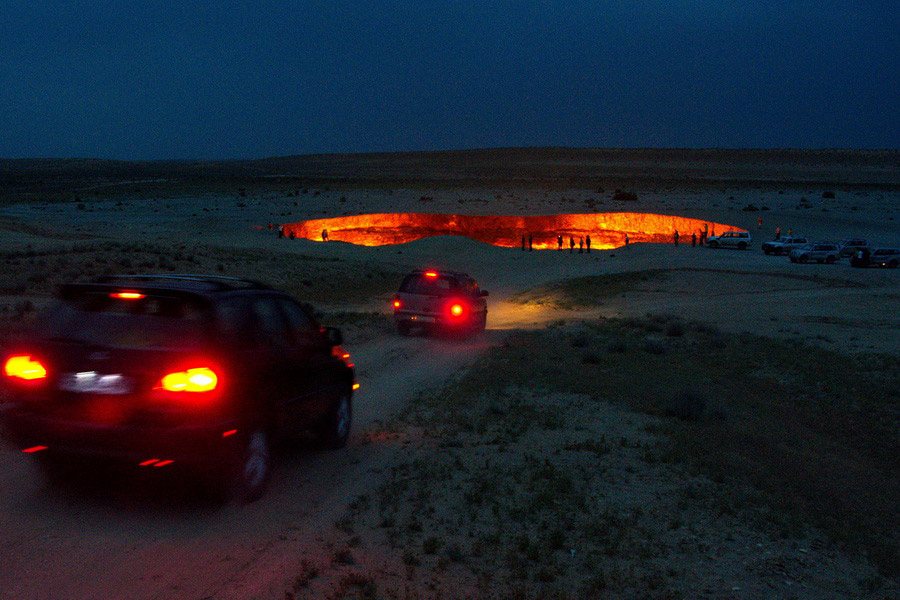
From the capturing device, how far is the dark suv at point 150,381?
5.29 meters

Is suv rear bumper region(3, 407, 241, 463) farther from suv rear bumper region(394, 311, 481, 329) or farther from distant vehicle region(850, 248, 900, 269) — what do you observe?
distant vehicle region(850, 248, 900, 269)

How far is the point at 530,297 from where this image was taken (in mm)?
31703

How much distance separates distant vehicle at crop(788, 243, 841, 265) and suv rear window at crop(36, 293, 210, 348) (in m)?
43.7

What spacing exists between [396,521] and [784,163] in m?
171

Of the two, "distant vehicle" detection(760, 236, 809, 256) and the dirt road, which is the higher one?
"distant vehicle" detection(760, 236, 809, 256)

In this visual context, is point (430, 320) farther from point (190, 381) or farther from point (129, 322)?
point (190, 381)

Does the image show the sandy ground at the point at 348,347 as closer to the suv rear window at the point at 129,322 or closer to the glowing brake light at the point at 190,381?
the glowing brake light at the point at 190,381

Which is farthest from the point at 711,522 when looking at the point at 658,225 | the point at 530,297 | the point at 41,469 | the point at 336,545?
the point at 658,225

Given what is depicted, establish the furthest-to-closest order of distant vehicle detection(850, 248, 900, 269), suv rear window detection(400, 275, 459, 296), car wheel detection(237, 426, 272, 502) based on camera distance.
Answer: distant vehicle detection(850, 248, 900, 269)
suv rear window detection(400, 275, 459, 296)
car wheel detection(237, 426, 272, 502)

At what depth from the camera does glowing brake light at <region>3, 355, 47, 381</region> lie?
18.2 ft

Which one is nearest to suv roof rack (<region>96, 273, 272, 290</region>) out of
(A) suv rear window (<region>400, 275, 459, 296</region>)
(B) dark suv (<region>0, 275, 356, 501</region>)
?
(B) dark suv (<region>0, 275, 356, 501</region>)

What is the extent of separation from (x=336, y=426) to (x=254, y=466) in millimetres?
1869

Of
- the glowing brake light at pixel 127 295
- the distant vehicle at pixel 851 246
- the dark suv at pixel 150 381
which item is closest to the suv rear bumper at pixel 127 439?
the dark suv at pixel 150 381

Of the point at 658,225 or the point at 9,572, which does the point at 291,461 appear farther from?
the point at 658,225
